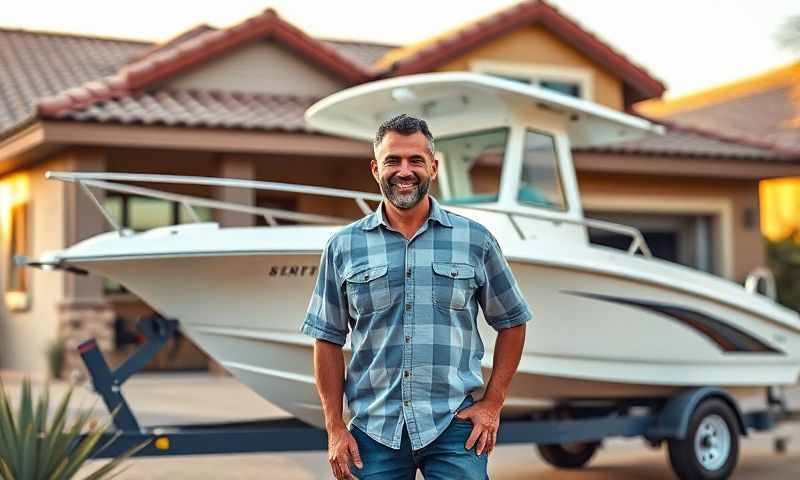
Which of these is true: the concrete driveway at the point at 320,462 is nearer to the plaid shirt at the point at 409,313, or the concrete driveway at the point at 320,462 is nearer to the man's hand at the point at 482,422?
the plaid shirt at the point at 409,313

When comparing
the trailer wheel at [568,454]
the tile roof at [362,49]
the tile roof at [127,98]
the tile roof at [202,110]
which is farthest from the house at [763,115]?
the trailer wheel at [568,454]

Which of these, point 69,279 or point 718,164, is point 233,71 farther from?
point 718,164

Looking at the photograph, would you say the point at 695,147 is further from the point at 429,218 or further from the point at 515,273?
the point at 429,218

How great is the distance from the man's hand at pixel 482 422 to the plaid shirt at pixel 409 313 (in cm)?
6

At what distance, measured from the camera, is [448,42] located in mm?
17844

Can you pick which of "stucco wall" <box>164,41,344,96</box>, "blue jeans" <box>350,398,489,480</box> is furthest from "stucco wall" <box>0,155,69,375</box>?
"blue jeans" <box>350,398,489,480</box>

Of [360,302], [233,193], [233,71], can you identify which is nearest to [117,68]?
[233,71]

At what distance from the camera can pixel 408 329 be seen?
165 inches

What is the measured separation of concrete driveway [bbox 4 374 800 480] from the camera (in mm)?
9109

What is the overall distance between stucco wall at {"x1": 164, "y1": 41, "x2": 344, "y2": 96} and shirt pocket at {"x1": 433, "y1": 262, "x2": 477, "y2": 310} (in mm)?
13087

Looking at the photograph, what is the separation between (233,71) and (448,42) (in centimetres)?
324

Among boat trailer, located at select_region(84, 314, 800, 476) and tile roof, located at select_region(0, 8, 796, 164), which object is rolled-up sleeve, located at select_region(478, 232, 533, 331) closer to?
boat trailer, located at select_region(84, 314, 800, 476)

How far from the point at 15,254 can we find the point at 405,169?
15.0 meters

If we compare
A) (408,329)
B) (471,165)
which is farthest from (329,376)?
(471,165)
